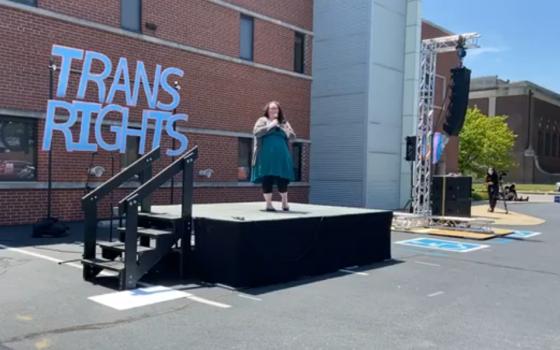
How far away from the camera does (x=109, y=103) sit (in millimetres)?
12875

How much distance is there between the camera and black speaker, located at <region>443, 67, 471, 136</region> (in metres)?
13.0

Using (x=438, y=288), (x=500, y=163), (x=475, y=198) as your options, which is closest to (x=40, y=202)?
(x=438, y=288)

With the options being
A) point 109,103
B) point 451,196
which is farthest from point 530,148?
point 109,103

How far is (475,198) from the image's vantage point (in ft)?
95.1

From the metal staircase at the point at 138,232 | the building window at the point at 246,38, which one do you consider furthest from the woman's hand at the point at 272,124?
the building window at the point at 246,38

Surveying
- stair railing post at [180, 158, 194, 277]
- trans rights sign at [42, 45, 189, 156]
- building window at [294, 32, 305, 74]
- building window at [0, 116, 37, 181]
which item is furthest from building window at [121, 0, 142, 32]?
stair railing post at [180, 158, 194, 277]

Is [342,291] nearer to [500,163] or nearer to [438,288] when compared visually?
[438,288]

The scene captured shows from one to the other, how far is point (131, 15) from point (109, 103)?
104 inches

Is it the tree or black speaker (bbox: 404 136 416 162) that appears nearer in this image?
black speaker (bbox: 404 136 416 162)

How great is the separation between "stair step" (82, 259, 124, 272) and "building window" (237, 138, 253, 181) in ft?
34.1

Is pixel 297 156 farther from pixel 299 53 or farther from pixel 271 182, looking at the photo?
pixel 271 182

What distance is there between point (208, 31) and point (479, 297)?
39.3ft

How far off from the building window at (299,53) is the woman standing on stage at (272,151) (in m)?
12.1

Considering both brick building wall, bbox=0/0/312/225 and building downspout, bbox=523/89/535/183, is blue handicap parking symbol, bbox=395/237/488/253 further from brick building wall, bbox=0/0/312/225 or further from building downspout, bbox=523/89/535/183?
building downspout, bbox=523/89/535/183
